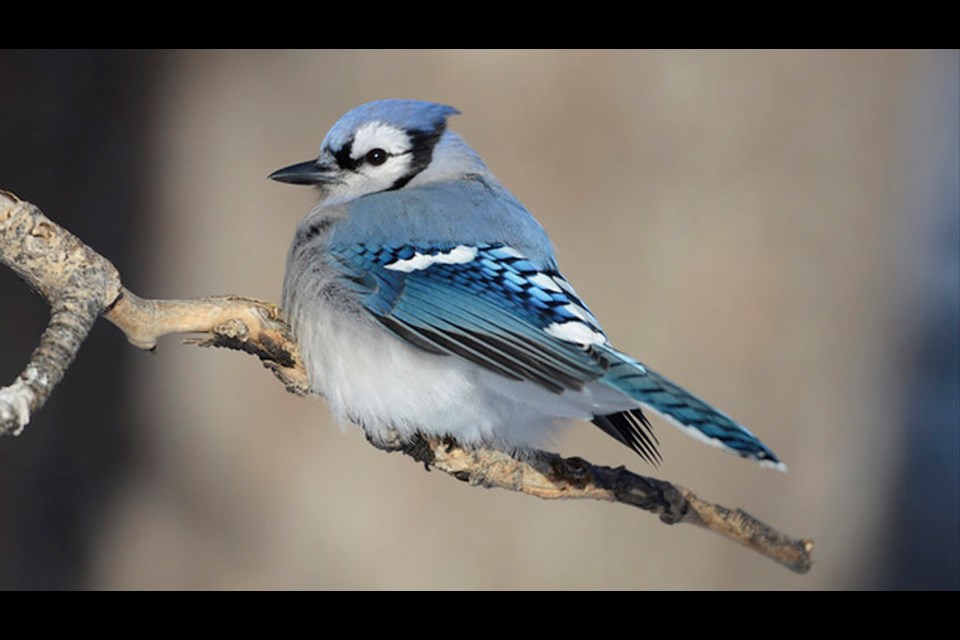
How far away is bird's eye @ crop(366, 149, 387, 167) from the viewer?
1768 millimetres

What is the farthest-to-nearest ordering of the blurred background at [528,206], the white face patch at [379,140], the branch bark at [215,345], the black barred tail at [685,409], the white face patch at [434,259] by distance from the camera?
the blurred background at [528,206]
the white face patch at [379,140]
the white face patch at [434,259]
the black barred tail at [685,409]
the branch bark at [215,345]

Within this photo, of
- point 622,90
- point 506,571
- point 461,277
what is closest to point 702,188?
point 622,90

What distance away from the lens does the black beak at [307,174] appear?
174 centimetres

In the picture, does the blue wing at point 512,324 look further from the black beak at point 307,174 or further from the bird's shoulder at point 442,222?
the black beak at point 307,174

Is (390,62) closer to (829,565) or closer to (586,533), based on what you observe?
(586,533)

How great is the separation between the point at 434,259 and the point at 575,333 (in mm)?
269

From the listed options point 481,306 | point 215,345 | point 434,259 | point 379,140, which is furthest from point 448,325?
point 379,140

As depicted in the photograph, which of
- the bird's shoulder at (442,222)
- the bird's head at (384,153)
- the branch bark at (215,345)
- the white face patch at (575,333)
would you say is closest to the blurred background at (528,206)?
the bird's head at (384,153)

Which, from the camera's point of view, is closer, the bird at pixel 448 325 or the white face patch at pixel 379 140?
the bird at pixel 448 325

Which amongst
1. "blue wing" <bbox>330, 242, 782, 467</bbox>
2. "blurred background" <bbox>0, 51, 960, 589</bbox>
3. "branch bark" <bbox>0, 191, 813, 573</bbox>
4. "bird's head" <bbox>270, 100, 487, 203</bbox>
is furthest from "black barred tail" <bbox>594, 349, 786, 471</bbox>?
"blurred background" <bbox>0, 51, 960, 589</bbox>

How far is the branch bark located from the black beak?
33 cm

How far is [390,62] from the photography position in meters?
2.37

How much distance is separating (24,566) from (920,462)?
7.89ft

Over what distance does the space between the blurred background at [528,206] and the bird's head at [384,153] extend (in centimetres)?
52
